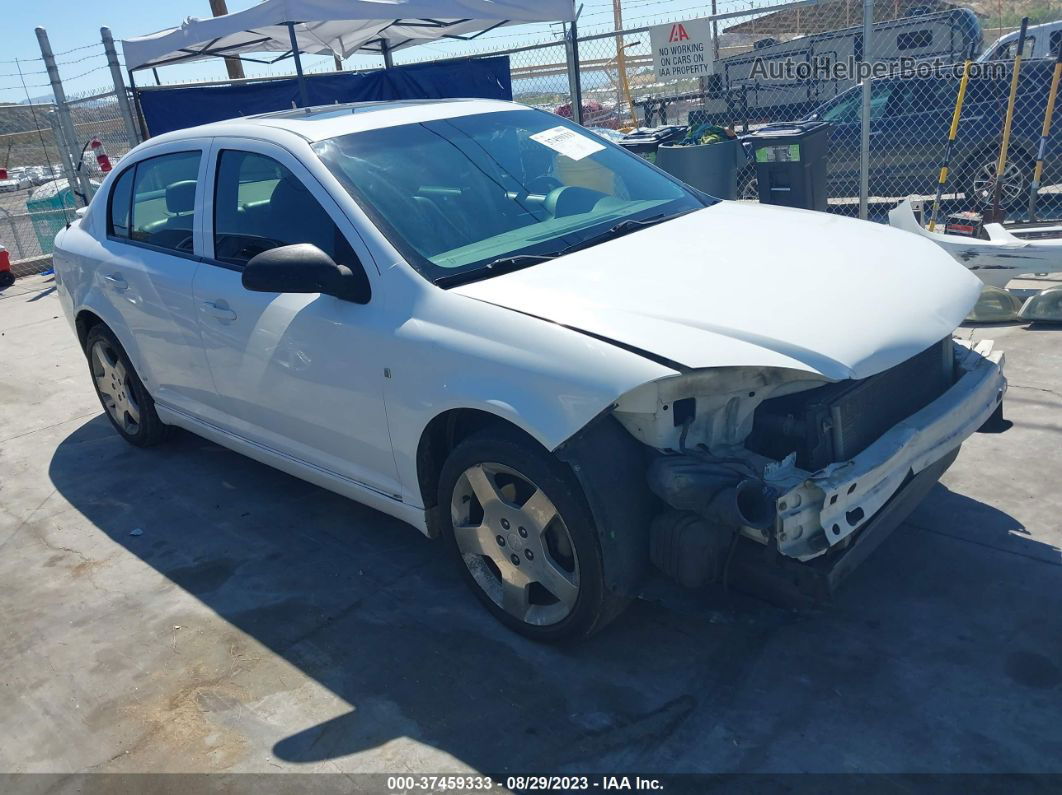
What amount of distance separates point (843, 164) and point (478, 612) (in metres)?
9.34

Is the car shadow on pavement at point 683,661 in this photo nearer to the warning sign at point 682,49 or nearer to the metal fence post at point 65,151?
the warning sign at point 682,49

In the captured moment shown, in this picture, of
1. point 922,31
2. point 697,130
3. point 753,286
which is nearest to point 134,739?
point 753,286

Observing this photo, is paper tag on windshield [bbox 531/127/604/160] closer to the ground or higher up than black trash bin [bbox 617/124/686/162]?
higher up

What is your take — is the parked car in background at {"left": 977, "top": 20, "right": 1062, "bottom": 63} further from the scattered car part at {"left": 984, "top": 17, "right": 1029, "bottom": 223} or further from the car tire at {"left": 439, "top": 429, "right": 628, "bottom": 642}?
the car tire at {"left": 439, "top": 429, "right": 628, "bottom": 642}

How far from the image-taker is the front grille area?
115 inches

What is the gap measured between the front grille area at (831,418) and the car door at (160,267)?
2.71 m

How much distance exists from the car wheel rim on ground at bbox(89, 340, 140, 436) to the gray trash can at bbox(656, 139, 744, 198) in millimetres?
5783

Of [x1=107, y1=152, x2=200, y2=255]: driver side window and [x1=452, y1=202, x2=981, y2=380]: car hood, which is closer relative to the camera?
[x1=452, y1=202, x2=981, y2=380]: car hood

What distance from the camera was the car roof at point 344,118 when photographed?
3.96 meters

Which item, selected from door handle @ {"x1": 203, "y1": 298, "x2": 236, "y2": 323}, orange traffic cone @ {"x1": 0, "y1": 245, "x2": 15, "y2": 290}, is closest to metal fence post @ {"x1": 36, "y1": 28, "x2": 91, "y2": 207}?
orange traffic cone @ {"x1": 0, "y1": 245, "x2": 15, "y2": 290}

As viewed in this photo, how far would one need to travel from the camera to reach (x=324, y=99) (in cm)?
1127

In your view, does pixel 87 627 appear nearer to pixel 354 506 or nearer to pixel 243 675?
pixel 243 675

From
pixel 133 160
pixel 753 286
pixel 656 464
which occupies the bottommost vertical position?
pixel 656 464

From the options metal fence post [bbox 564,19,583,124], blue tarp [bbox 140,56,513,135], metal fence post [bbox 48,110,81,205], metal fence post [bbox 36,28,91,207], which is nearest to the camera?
metal fence post [bbox 564,19,583,124]
